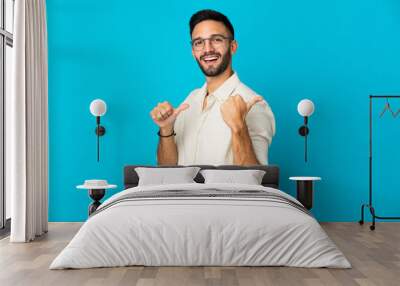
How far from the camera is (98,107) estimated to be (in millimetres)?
6805

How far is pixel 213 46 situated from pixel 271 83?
0.89 m

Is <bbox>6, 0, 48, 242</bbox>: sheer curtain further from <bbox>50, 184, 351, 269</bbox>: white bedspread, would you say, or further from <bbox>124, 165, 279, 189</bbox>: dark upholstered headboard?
<bbox>50, 184, 351, 269</bbox>: white bedspread

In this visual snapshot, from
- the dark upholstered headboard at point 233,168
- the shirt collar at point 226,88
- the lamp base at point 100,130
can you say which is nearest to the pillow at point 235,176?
the dark upholstered headboard at point 233,168

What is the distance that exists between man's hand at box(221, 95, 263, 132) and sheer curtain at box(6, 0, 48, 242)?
2.20 m

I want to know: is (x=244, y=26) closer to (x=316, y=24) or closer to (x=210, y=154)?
(x=316, y=24)

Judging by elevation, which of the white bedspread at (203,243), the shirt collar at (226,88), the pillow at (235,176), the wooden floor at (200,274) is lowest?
the wooden floor at (200,274)

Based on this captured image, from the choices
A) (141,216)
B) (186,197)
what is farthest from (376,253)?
(141,216)

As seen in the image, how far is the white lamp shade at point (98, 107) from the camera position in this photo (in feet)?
22.3

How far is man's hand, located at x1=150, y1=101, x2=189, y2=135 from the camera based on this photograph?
704cm

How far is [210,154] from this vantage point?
688cm

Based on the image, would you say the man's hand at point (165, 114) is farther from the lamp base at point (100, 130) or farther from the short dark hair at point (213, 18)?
the short dark hair at point (213, 18)

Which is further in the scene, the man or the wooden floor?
the man

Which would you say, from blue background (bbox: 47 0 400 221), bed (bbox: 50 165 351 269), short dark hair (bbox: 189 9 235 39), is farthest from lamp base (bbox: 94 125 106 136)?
bed (bbox: 50 165 351 269)

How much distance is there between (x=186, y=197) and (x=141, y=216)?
0.57 m
